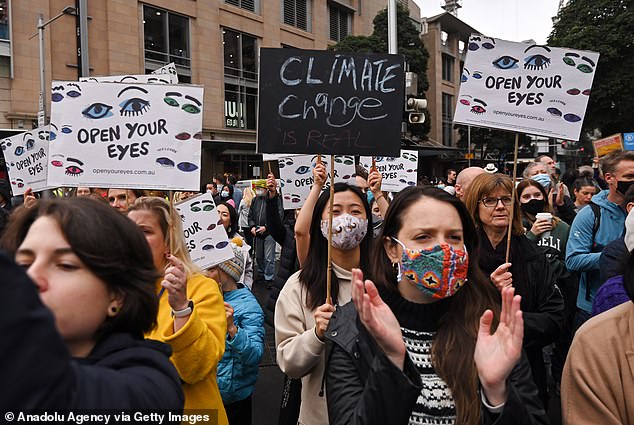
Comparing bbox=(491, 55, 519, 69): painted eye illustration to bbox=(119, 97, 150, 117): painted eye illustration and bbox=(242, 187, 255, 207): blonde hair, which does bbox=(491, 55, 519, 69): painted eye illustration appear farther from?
bbox=(242, 187, 255, 207): blonde hair

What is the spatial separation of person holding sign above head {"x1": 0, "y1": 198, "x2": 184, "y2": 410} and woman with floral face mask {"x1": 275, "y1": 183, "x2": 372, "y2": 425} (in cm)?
102

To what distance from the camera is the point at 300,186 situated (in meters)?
5.84

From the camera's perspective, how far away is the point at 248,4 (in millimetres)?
26328

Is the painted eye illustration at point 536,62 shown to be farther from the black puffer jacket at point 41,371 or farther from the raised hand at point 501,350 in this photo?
the black puffer jacket at point 41,371

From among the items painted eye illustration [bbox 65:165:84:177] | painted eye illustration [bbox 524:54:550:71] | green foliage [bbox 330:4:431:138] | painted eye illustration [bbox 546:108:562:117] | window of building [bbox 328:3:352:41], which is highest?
window of building [bbox 328:3:352:41]

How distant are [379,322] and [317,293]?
1067mm

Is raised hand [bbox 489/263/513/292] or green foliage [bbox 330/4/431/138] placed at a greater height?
green foliage [bbox 330/4/431/138]

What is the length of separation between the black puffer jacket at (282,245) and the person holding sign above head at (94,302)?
6.83 feet

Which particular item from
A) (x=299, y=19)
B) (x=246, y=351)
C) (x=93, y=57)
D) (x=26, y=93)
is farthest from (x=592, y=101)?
(x=246, y=351)

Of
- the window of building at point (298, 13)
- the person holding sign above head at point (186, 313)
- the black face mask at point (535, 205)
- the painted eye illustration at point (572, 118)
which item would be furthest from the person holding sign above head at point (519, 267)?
the window of building at point (298, 13)

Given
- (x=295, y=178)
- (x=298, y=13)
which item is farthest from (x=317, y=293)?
(x=298, y=13)

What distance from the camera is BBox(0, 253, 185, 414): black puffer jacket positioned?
32.5 inches

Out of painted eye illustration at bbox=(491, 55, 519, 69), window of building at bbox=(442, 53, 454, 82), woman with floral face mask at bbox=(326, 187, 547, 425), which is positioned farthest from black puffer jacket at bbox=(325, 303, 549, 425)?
window of building at bbox=(442, 53, 454, 82)

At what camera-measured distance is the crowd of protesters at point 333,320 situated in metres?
1.21
